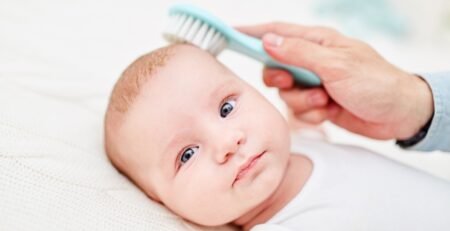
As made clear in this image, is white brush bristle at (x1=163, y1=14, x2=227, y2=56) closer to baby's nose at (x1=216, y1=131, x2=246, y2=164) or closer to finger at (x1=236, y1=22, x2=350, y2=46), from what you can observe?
finger at (x1=236, y1=22, x2=350, y2=46)

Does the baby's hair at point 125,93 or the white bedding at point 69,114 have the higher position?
the baby's hair at point 125,93

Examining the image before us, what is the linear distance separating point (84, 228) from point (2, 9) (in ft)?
2.38

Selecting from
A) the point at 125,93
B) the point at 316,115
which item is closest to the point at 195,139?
the point at 125,93

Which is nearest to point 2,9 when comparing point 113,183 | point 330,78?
point 113,183

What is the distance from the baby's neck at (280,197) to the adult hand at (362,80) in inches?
6.0

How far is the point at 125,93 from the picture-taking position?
0.92 metres

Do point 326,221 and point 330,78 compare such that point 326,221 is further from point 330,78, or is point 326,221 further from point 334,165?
point 330,78

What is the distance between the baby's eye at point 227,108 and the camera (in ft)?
3.00

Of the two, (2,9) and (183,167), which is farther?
(2,9)

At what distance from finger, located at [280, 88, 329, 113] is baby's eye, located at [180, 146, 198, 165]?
33cm

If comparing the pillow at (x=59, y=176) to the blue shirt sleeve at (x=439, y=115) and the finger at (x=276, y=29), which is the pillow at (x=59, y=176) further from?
the blue shirt sleeve at (x=439, y=115)

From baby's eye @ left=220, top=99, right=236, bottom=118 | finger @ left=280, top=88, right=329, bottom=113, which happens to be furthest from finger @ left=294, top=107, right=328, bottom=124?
baby's eye @ left=220, top=99, right=236, bottom=118

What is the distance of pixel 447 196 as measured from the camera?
92cm

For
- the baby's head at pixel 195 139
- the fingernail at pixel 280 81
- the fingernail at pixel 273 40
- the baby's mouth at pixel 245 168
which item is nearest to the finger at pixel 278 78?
the fingernail at pixel 280 81
